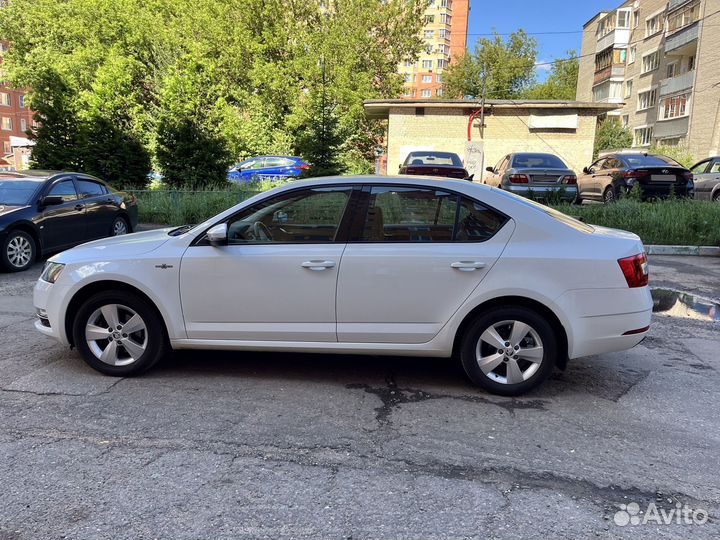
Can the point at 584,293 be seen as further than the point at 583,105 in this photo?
No

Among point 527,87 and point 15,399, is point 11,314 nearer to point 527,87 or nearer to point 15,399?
point 15,399

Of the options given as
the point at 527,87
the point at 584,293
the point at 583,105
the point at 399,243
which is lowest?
the point at 584,293

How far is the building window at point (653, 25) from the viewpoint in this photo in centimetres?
4492

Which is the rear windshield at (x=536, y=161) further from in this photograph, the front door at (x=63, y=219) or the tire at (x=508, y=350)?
the tire at (x=508, y=350)

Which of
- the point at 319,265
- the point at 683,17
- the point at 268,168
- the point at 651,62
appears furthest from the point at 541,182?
the point at 651,62

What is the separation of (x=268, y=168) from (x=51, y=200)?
13.7 metres

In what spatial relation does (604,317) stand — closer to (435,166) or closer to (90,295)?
(90,295)

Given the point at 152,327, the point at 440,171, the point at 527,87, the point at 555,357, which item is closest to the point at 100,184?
the point at 152,327

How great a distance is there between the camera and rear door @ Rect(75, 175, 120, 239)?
31.9ft

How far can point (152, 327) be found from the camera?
4332 millimetres

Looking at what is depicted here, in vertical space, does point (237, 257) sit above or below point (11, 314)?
above

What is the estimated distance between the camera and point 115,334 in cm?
437

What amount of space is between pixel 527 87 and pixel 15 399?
6368cm

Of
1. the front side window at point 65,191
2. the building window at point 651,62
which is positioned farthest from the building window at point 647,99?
the front side window at point 65,191
